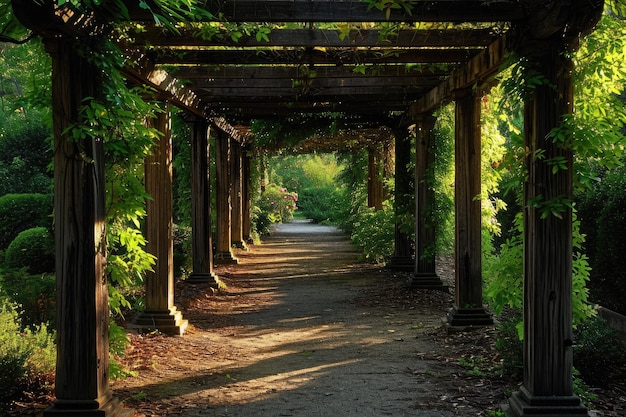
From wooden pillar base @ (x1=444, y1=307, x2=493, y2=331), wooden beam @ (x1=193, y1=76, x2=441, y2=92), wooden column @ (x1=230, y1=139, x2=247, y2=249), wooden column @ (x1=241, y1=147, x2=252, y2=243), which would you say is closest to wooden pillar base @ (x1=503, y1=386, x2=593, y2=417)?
wooden pillar base @ (x1=444, y1=307, x2=493, y2=331)

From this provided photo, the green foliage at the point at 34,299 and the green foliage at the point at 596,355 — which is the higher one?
the green foliage at the point at 34,299

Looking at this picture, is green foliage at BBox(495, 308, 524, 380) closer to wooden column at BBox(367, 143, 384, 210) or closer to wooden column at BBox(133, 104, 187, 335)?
wooden column at BBox(133, 104, 187, 335)

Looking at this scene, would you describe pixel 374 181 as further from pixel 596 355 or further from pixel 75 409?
pixel 75 409

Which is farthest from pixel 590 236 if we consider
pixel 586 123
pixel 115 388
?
pixel 115 388

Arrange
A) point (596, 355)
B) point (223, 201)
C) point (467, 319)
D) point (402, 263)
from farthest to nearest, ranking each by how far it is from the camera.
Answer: point (223, 201), point (402, 263), point (467, 319), point (596, 355)

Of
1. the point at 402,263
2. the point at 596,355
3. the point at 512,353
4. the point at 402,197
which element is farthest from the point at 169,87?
the point at 402,263

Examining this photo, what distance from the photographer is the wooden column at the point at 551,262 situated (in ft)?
14.2

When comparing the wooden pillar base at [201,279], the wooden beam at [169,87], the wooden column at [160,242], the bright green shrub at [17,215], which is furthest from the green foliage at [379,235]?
the bright green shrub at [17,215]

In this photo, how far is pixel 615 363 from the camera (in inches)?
239

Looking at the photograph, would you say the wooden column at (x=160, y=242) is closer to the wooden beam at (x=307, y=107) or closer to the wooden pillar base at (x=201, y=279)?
the wooden beam at (x=307, y=107)

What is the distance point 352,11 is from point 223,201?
10821 mm

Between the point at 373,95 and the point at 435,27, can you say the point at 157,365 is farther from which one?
the point at 373,95

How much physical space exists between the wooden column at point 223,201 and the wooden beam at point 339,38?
843 cm

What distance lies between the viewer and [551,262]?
4.36m
